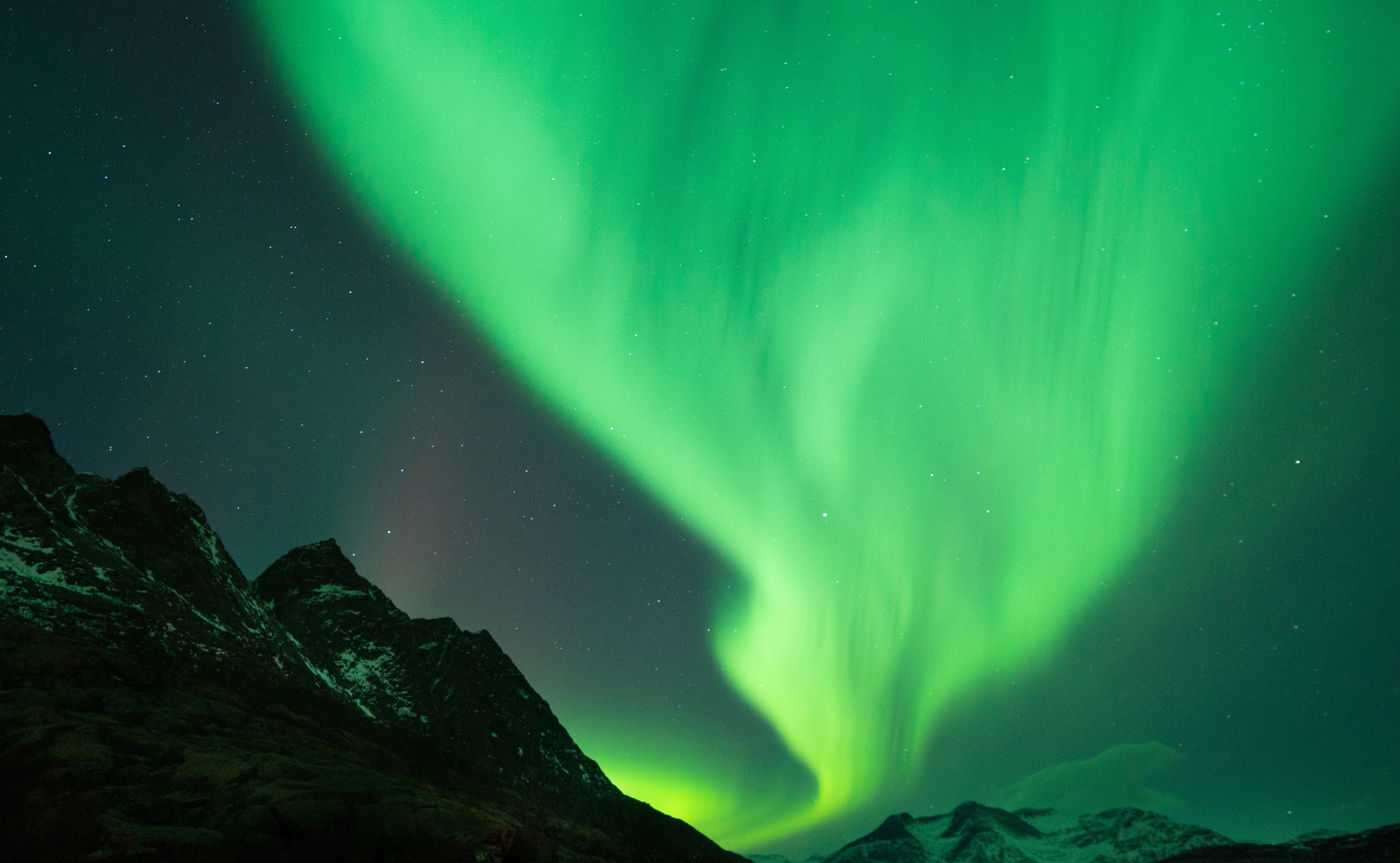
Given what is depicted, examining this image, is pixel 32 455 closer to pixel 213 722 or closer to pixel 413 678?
pixel 213 722

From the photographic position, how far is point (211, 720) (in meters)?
61.7

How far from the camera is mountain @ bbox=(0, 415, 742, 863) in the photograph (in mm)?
41094

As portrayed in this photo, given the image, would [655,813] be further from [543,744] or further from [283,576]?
[283,576]

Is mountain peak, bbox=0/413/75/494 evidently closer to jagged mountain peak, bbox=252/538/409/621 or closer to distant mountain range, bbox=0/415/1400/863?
distant mountain range, bbox=0/415/1400/863

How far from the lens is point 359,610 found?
179m

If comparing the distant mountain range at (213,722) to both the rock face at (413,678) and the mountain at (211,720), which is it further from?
the rock face at (413,678)

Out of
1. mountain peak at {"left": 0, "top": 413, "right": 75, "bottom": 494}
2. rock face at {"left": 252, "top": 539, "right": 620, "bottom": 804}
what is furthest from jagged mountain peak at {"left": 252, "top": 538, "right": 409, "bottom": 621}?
mountain peak at {"left": 0, "top": 413, "right": 75, "bottom": 494}

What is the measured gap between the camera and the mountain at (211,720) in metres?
41.1

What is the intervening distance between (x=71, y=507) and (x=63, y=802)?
83997 mm

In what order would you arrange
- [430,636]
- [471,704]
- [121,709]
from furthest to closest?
1. [430,636]
2. [471,704]
3. [121,709]

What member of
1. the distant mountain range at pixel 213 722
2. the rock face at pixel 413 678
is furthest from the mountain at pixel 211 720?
the rock face at pixel 413 678

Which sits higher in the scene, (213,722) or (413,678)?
(413,678)

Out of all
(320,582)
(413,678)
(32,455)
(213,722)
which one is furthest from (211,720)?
(320,582)

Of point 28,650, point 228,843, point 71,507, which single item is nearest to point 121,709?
point 28,650
